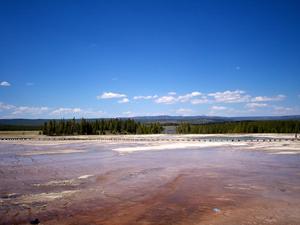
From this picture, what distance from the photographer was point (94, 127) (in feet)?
394

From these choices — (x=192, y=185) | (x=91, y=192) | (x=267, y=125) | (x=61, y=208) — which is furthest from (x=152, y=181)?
(x=267, y=125)

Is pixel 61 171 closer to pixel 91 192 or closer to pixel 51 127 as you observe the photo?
pixel 91 192

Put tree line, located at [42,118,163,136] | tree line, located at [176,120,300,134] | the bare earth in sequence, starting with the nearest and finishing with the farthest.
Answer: the bare earth → tree line, located at [176,120,300,134] → tree line, located at [42,118,163,136]

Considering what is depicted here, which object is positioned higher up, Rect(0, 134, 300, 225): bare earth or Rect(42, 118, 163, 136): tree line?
Rect(42, 118, 163, 136): tree line

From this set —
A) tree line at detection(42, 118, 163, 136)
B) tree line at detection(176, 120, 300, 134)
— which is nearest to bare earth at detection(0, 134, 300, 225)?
tree line at detection(176, 120, 300, 134)

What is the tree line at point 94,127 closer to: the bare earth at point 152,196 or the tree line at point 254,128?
the tree line at point 254,128

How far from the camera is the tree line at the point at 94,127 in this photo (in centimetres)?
11482

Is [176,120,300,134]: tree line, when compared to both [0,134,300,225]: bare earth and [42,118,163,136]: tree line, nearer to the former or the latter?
[42,118,163,136]: tree line

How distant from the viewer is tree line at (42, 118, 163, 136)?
4520 inches

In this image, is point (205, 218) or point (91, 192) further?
point (91, 192)

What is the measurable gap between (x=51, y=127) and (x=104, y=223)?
351ft

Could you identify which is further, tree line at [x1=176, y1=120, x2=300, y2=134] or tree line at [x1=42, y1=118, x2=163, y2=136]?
tree line at [x1=42, y1=118, x2=163, y2=136]

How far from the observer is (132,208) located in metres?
12.9

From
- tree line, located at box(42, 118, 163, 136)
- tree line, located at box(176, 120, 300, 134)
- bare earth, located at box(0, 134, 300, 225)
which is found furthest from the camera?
tree line, located at box(42, 118, 163, 136)
